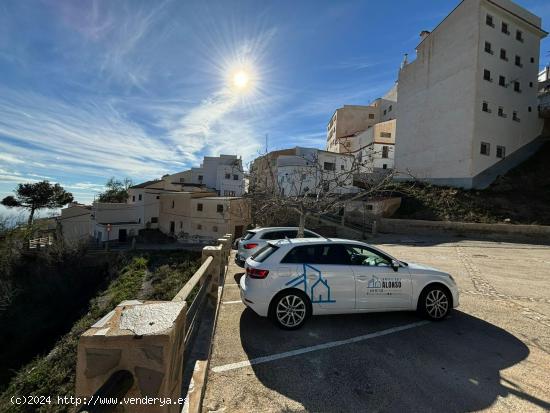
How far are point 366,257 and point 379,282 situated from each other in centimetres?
50

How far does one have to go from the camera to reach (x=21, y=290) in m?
23.3

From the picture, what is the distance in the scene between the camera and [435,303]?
541cm

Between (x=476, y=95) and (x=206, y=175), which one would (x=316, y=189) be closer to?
(x=476, y=95)

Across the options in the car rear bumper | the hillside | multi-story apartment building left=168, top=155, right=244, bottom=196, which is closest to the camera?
the car rear bumper

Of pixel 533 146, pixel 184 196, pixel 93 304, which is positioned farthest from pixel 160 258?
pixel 533 146

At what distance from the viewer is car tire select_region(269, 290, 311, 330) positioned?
16.0 feet

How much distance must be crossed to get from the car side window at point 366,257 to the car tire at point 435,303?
978 millimetres

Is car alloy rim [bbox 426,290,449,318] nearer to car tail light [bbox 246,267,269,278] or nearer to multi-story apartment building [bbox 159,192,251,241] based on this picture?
A: car tail light [bbox 246,267,269,278]

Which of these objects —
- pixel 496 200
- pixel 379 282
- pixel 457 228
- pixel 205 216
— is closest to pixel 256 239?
pixel 379 282

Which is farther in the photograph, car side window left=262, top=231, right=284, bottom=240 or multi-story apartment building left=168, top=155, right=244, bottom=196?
multi-story apartment building left=168, top=155, right=244, bottom=196

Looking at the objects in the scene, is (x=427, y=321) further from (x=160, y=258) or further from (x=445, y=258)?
(x=160, y=258)

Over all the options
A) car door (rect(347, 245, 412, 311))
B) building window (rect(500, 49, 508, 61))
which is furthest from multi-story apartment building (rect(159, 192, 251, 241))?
building window (rect(500, 49, 508, 61))

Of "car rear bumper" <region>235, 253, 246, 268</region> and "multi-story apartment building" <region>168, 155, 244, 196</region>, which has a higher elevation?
"multi-story apartment building" <region>168, 155, 244, 196</region>

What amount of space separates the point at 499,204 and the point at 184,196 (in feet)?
99.4
